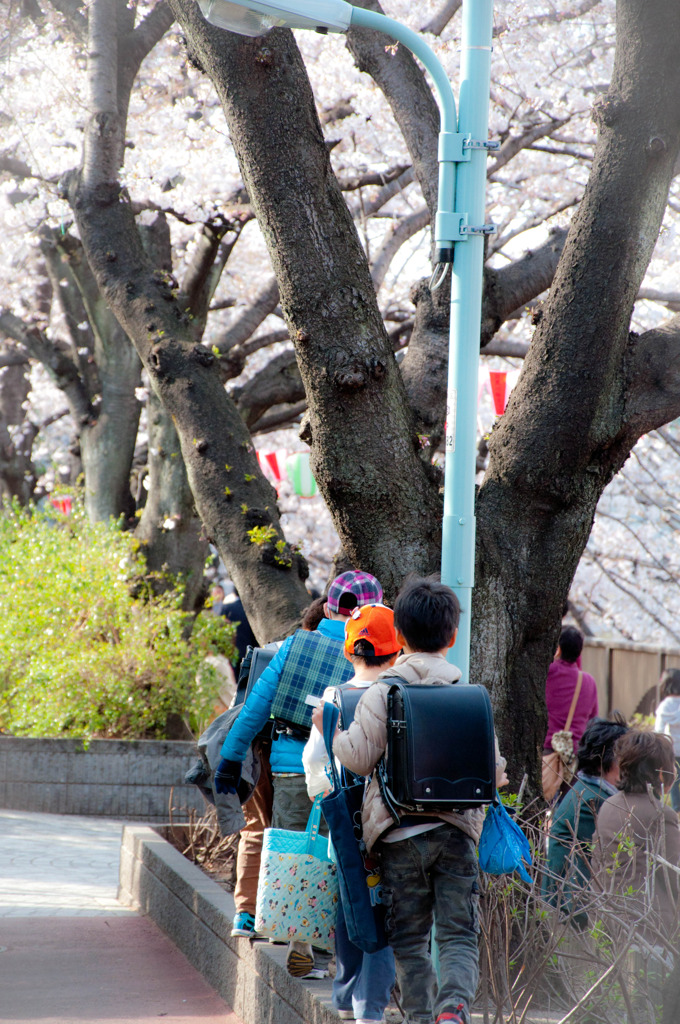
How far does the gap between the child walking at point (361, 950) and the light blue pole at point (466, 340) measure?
1.53 feet

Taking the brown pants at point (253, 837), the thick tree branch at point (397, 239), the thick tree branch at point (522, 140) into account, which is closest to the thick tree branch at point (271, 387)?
the thick tree branch at point (397, 239)

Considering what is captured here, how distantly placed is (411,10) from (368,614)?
995 centimetres

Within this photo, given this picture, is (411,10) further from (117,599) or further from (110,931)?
(110,931)

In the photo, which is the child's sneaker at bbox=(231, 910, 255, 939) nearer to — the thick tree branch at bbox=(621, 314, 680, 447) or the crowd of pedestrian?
the crowd of pedestrian

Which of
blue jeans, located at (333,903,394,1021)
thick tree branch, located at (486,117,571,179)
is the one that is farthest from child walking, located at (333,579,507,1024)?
thick tree branch, located at (486,117,571,179)

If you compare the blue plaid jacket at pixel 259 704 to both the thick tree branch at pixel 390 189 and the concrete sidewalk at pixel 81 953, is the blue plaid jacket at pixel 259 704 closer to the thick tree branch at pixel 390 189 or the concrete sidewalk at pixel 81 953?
the concrete sidewalk at pixel 81 953

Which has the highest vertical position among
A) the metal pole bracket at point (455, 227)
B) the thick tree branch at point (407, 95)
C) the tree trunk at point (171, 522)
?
the thick tree branch at point (407, 95)

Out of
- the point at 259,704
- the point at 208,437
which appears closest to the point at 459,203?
the point at 259,704

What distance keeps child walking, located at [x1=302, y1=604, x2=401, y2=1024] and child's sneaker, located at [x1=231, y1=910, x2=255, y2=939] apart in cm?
113

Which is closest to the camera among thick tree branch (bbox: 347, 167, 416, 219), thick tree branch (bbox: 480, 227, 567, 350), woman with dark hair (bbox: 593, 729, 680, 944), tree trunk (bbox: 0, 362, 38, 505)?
woman with dark hair (bbox: 593, 729, 680, 944)

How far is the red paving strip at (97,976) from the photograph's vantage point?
14.9ft

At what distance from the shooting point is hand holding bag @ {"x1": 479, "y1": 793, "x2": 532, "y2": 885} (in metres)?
3.19

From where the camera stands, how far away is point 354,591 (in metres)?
4.20

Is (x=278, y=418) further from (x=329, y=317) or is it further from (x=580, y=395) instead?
(x=580, y=395)
